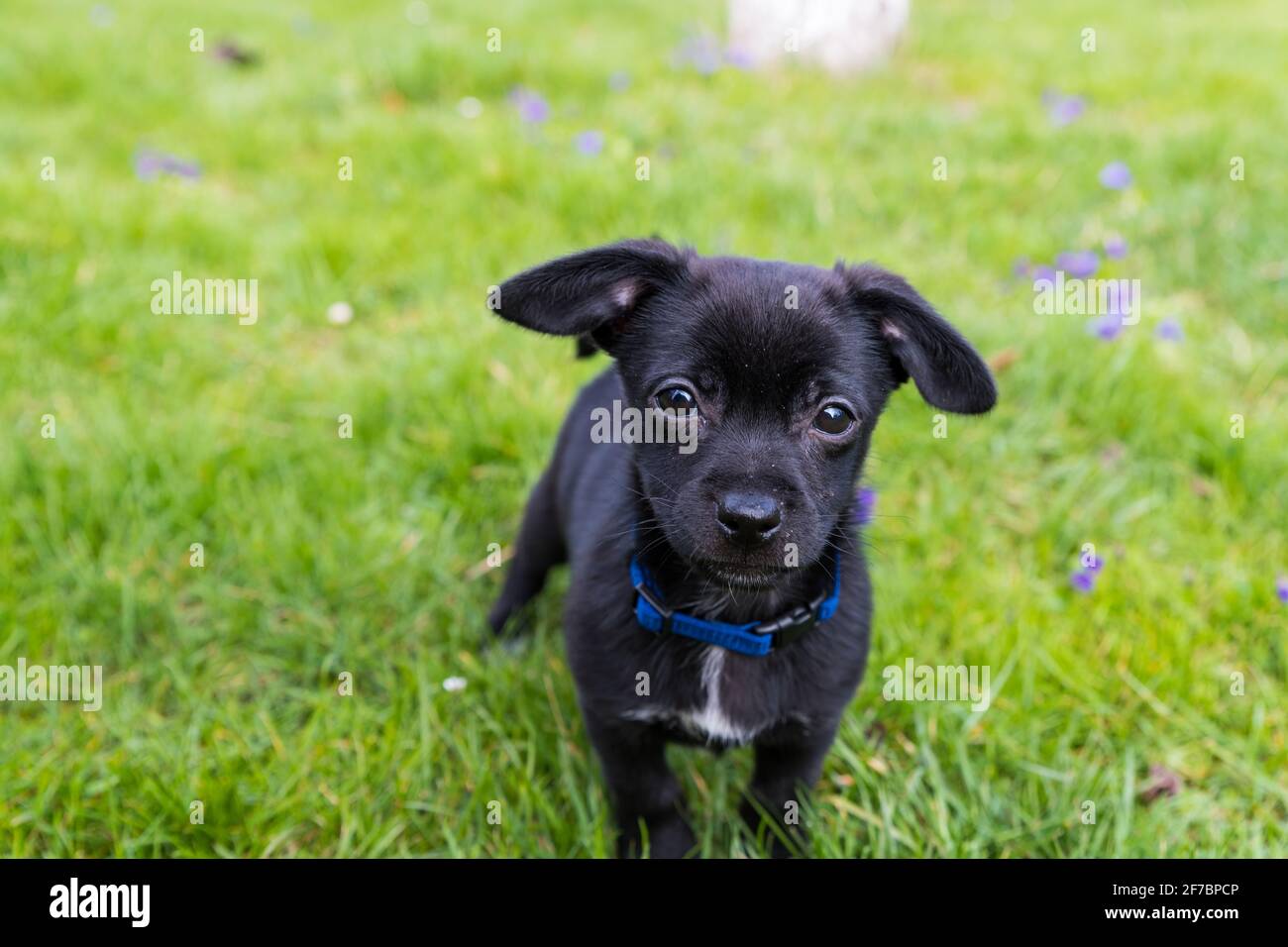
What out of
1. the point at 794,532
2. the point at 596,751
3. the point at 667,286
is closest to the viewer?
the point at 794,532

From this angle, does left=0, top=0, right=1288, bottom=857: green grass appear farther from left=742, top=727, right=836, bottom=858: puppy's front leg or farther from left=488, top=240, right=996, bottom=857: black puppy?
left=488, top=240, right=996, bottom=857: black puppy

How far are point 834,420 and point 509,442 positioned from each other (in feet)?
5.18

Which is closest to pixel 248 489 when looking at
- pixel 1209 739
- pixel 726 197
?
pixel 726 197

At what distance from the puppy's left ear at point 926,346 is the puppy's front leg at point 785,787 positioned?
2.40 ft

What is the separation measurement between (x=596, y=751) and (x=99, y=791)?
1071 mm

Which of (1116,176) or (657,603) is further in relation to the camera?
(1116,176)

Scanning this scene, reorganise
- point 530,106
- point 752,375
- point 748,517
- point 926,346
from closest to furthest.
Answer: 1. point 748,517
2. point 752,375
3. point 926,346
4. point 530,106

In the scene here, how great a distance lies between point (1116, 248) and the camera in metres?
4.04

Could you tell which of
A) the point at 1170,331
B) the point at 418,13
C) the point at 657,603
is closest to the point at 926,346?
the point at 657,603

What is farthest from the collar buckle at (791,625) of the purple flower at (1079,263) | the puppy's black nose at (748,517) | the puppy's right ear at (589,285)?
the purple flower at (1079,263)

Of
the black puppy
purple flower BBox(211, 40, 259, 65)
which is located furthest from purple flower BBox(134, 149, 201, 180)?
the black puppy

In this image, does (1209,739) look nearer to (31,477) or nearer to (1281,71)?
(31,477)

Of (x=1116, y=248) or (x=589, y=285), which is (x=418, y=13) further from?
(x=589, y=285)

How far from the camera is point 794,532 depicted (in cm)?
182
